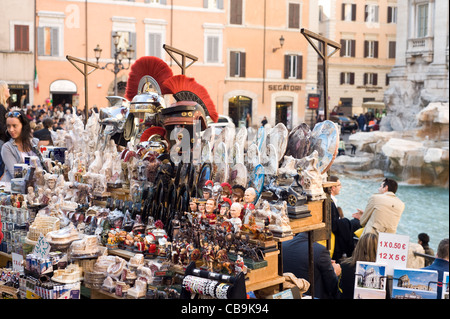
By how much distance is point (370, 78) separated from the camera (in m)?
21.3

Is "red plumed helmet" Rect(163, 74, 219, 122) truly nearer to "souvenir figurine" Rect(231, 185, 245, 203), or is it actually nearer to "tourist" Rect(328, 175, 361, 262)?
"souvenir figurine" Rect(231, 185, 245, 203)

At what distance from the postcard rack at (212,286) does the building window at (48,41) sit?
12612mm

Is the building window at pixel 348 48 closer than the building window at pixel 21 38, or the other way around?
the building window at pixel 21 38

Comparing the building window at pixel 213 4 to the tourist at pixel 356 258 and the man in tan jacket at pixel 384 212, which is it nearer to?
the man in tan jacket at pixel 384 212

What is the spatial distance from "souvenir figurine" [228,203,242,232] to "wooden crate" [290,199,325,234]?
456mm

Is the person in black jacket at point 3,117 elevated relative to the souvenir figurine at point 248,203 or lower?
elevated

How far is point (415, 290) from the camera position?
2.54 metres

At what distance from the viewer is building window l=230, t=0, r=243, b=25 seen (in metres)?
9.66

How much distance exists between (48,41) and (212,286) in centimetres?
1329

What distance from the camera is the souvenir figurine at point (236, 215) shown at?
2.60 metres

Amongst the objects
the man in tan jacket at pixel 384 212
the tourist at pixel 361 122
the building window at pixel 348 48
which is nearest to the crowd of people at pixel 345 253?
the man in tan jacket at pixel 384 212

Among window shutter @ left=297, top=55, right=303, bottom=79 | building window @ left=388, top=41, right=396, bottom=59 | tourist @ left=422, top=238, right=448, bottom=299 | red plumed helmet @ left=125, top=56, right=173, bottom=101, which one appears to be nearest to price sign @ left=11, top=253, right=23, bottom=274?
red plumed helmet @ left=125, top=56, right=173, bottom=101

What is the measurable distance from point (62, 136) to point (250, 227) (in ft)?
9.67

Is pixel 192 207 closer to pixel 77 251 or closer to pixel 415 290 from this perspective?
pixel 77 251
